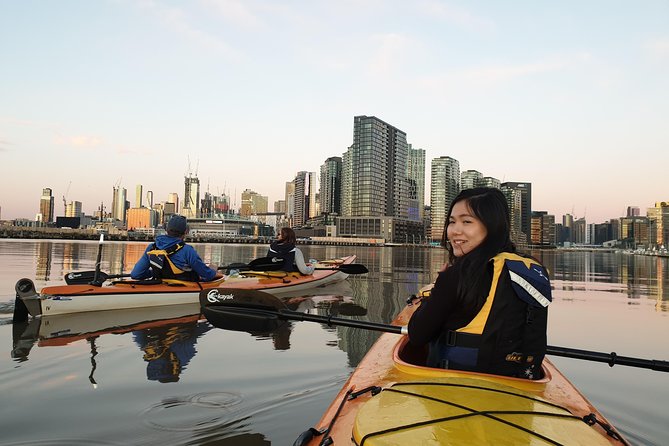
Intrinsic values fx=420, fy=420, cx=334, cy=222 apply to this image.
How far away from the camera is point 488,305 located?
260 cm

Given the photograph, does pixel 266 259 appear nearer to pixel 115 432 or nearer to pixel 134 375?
pixel 134 375

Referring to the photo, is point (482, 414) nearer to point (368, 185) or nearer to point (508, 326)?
point (508, 326)

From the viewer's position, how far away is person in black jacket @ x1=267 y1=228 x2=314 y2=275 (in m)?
12.8

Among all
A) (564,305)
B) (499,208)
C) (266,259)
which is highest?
(499,208)

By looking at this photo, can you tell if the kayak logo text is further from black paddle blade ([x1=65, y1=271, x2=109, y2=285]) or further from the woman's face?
black paddle blade ([x1=65, y1=271, x2=109, y2=285])

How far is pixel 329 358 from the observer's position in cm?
646

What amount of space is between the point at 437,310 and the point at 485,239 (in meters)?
0.62

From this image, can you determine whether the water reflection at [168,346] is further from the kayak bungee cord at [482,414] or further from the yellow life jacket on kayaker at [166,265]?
the kayak bungee cord at [482,414]

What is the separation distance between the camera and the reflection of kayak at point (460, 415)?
5.96 feet

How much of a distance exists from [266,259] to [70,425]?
30.1 feet

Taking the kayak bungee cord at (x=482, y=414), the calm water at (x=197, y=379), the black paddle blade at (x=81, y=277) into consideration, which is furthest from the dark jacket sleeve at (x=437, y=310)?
the black paddle blade at (x=81, y=277)

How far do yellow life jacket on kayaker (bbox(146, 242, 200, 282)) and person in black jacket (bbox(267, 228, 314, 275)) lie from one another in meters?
3.16

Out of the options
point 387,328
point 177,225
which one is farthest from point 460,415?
point 177,225

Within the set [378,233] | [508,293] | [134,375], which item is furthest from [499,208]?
[378,233]
